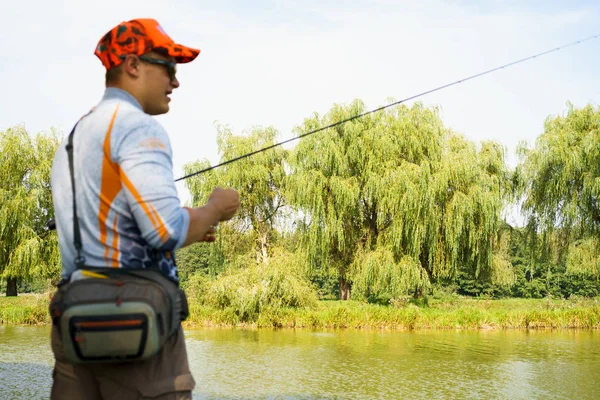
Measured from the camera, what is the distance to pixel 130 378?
4.78 ft

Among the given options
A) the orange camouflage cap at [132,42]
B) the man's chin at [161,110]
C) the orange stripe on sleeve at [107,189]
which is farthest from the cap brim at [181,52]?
the orange stripe on sleeve at [107,189]

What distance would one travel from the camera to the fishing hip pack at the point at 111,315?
55.1 inches

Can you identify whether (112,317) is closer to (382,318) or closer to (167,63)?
(167,63)

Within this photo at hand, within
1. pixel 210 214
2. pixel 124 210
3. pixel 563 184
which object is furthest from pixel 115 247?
pixel 563 184

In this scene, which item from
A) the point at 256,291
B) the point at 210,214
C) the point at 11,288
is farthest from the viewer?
the point at 11,288

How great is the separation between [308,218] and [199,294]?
3827mm

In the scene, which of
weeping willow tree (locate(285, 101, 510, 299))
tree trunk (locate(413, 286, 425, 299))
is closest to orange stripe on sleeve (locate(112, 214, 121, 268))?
weeping willow tree (locate(285, 101, 510, 299))

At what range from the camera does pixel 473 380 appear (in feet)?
29.0

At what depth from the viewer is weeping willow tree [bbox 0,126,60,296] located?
19.1 m

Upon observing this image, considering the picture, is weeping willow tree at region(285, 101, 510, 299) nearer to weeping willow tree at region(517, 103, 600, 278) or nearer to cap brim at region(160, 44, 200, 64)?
weeping willow tree at region(517, 103, 600, 278)

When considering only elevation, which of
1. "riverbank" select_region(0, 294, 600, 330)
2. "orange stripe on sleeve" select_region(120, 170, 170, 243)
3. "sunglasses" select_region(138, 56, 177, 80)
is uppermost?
"sunglasses" select_region(138, 56, 177, 80)

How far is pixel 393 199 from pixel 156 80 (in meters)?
16.3

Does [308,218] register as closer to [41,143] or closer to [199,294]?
[199,294]

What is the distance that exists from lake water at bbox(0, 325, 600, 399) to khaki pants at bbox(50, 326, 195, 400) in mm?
5821
